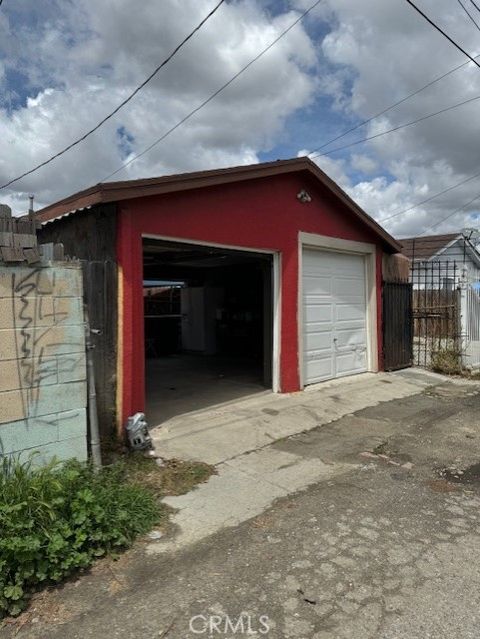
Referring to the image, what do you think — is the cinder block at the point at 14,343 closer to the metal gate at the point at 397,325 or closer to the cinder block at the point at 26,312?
the cinder block at the point at 26,312

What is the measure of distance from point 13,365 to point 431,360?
9.86 metres

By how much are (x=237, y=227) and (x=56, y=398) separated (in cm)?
409

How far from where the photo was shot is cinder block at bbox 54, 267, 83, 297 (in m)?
4.43

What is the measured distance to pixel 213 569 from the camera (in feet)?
10.9

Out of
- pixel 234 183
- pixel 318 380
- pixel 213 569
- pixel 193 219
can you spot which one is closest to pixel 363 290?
pixel 318 380

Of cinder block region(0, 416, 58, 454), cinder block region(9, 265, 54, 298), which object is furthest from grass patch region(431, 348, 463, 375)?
cinder block region(9, 265, 54, 298)

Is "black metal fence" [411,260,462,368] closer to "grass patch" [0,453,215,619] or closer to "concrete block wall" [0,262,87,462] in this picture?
"grass patch" [0,453,215,619]

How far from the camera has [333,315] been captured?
9742 millimetres

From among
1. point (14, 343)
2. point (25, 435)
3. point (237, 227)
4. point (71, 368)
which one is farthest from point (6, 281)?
point (237, 227)

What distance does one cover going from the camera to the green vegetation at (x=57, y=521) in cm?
308

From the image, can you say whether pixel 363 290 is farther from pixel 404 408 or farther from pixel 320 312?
pixel 404 408

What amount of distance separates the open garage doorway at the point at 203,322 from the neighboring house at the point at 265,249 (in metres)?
0.30

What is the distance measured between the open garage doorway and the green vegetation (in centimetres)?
509

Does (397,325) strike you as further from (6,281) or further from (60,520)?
(60,520)
